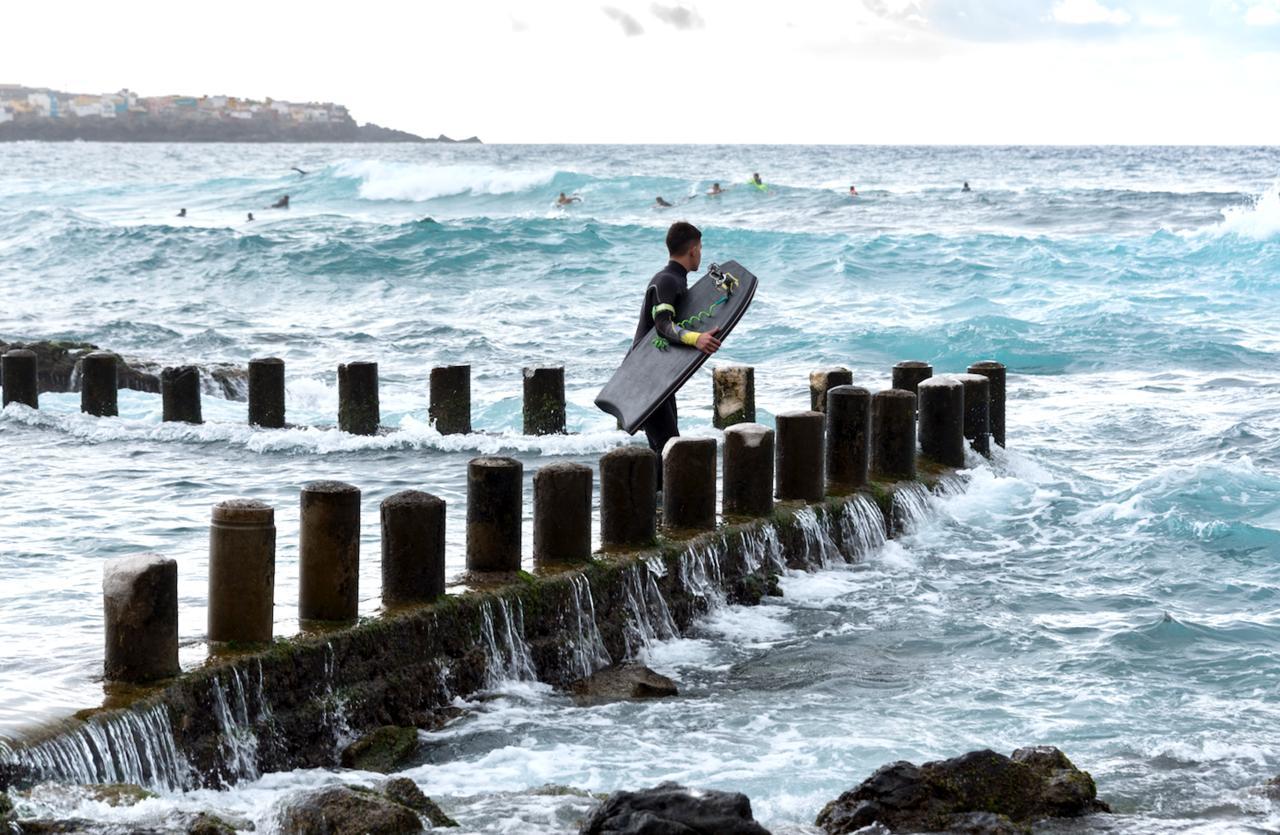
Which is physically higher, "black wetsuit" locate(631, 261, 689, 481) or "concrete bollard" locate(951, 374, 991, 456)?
"black wetsuit" locate(631, 261, 689, 481)

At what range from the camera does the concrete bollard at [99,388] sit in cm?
1384

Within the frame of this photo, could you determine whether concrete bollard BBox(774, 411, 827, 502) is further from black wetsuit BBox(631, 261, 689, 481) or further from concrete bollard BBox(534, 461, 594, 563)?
concrete bollard BBox(534, 461, 594, 563)

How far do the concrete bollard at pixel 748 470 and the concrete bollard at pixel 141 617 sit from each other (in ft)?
13.4

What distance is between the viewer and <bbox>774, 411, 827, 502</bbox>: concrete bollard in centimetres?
962

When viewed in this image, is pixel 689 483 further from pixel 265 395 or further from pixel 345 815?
pixel 265 395

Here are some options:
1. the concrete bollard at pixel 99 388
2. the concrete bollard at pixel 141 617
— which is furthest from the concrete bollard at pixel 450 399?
the concrete bollard at pixel 141 617

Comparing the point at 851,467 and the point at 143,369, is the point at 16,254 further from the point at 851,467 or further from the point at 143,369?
the point at 851,467

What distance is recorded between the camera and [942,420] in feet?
37.7

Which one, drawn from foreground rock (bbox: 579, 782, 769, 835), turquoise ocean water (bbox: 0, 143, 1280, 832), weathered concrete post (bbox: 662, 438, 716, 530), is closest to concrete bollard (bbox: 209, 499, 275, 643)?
turquoise ocean water (bbox: 0, 143, 1280, 832)

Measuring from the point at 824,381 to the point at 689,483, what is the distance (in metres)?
3.88

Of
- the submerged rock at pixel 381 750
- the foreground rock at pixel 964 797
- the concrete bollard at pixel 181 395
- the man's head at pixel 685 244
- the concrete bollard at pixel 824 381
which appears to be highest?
the man's head at pixel 685 244

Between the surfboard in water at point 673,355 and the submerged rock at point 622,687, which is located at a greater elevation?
the surfboard in water at point 673,355

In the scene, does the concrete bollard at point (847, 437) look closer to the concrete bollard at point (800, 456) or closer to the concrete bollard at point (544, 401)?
the concrete bollard at point (800, 456)

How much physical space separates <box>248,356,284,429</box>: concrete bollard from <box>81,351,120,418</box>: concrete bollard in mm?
1501
